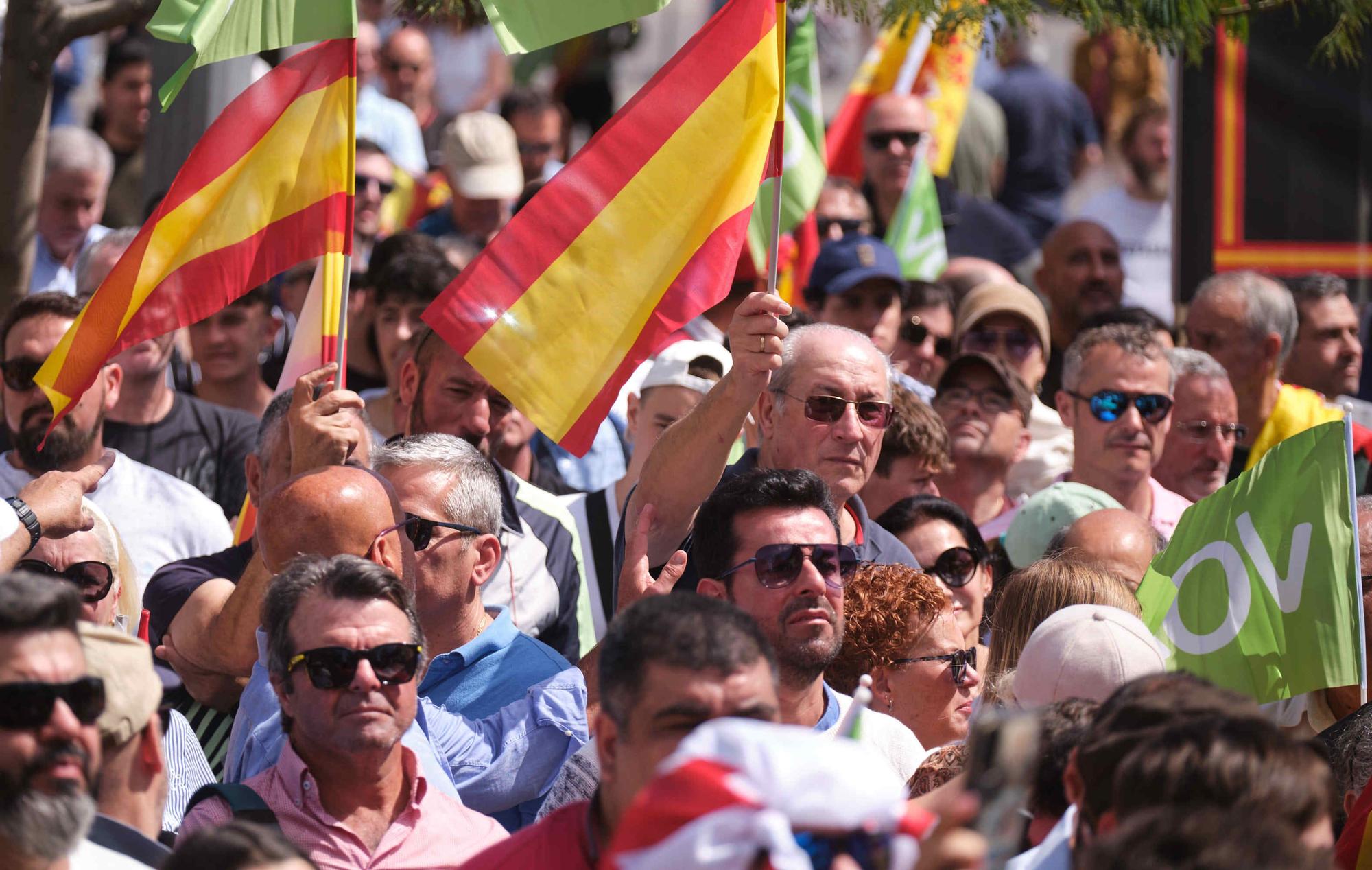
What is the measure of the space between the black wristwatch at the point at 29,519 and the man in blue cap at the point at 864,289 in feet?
12.6

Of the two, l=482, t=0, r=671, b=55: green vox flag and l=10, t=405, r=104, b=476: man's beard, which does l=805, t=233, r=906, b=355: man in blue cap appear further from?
l=10, t=405, r=104, b=476: man's beard

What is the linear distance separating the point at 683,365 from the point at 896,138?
3.34m

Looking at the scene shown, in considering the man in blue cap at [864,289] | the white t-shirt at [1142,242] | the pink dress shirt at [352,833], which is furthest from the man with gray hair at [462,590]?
the white t-shirt at [1142,242]

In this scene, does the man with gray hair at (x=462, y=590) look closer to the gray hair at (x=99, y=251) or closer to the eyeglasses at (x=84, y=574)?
the eyeglasses at (x=84, y=574)

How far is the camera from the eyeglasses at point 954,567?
6168mm

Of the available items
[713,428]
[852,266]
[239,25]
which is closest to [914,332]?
[852,266]

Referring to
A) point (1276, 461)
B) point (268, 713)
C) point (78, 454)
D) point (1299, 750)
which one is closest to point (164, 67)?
point (78, 454)

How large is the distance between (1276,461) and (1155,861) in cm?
280

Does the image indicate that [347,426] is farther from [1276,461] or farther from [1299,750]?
[1299,750]

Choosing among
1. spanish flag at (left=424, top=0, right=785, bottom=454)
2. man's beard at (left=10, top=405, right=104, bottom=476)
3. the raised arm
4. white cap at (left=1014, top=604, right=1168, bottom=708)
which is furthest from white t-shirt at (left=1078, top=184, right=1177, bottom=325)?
white cap at (left=1014, top=604, right=1168, bottom=708)

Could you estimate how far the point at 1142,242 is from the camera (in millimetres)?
10859

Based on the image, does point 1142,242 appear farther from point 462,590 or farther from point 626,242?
point 462,590

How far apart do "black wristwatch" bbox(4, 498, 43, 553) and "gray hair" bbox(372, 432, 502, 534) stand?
1005mm

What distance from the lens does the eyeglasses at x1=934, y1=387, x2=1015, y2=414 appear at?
290 inches
